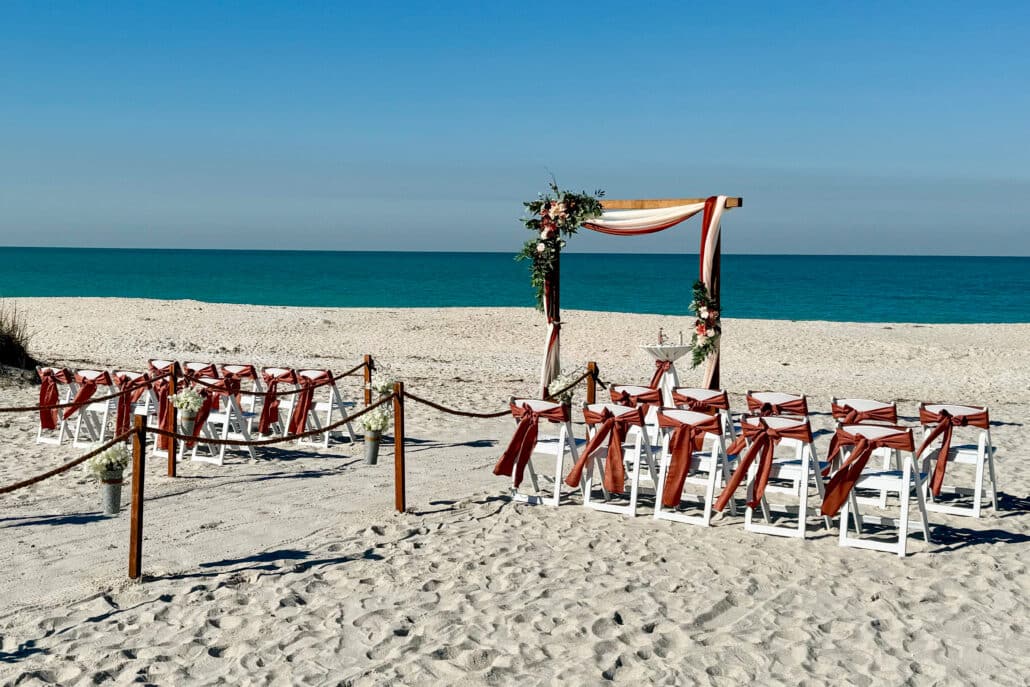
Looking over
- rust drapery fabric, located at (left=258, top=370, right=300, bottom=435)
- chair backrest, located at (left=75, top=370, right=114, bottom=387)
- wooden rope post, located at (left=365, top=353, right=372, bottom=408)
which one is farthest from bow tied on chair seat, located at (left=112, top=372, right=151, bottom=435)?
wooden rope post, located at (left=365, top=353, right=372, bottom=408)

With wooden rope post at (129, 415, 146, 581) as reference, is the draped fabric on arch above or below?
above

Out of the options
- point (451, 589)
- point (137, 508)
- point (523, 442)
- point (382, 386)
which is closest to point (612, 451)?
point (523, 442)

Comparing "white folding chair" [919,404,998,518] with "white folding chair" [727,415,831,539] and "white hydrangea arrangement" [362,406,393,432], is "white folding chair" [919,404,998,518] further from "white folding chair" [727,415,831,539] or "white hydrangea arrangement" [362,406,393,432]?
"white hydrangea arrangement" [362,406,393,432]

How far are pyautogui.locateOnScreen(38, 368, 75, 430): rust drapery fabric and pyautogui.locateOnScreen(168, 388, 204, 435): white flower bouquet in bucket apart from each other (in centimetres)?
203

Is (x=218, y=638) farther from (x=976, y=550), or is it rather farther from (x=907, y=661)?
(x=976, y=550)

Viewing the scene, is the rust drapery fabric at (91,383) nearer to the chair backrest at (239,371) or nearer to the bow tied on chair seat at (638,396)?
the chair backrest at (239,371)

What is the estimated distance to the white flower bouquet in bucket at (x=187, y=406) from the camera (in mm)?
10039

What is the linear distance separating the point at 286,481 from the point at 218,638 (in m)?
3.99

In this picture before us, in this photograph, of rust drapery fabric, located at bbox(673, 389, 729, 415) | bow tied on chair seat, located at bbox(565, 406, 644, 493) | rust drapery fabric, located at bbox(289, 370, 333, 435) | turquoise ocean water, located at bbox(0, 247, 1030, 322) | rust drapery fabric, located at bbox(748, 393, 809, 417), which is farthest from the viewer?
turquoise ocean water, located at bbox(0, 247, 1030, 322)

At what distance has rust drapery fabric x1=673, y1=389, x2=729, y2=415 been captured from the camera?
9.31 m

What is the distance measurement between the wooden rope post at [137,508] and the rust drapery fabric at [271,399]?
4.33 m

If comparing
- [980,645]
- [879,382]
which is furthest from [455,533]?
[879,382]

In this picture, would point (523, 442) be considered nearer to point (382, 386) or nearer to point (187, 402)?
point (382, 386)

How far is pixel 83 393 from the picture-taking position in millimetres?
11250
